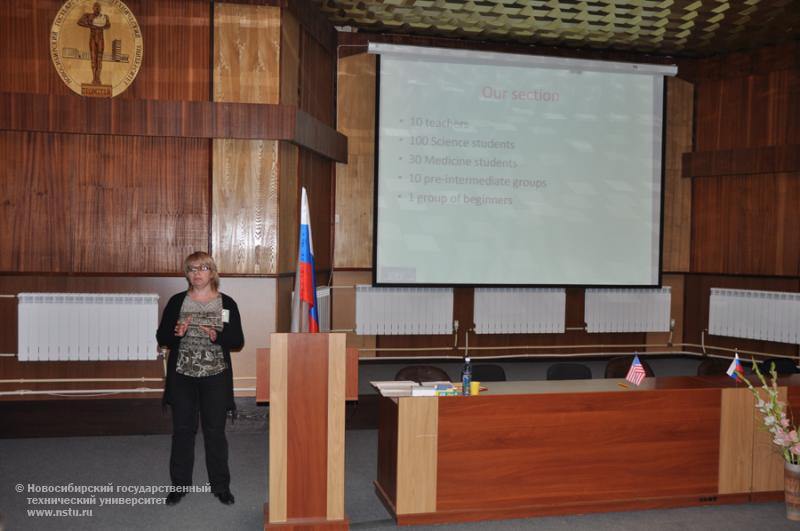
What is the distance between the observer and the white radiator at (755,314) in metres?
8.32

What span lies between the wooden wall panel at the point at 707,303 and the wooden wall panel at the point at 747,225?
10 centimetres

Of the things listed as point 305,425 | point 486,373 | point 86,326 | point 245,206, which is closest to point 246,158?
point 245,206

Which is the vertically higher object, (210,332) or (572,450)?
(210,332)

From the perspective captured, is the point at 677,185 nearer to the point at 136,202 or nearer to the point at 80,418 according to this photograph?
the point at 136,202

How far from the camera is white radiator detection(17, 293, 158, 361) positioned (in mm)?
6195

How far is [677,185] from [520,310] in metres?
2.81

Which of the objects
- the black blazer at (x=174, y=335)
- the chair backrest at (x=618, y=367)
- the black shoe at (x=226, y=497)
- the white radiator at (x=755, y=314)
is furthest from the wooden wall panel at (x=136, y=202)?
the white radiator at (x=755, y=314)

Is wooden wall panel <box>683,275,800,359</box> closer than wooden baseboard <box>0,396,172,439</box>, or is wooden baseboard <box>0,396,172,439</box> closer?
wooden baseboard <box>0,396,172,439</box>

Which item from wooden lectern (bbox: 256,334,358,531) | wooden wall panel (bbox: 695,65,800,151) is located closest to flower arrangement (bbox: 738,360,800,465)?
wooden lectern (bbox: 256,334,358,531)

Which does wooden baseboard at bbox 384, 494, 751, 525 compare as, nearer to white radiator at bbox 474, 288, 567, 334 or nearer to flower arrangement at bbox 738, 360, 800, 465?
flower arrangement at bbox 738, 360, 800, 465

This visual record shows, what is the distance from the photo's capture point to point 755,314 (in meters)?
8.63

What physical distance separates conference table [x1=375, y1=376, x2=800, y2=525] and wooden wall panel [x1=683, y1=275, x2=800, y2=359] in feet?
13.9

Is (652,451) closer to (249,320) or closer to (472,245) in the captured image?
(249,320)

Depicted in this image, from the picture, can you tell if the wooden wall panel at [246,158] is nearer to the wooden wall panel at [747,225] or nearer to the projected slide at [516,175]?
the projected slide at [516,175]
